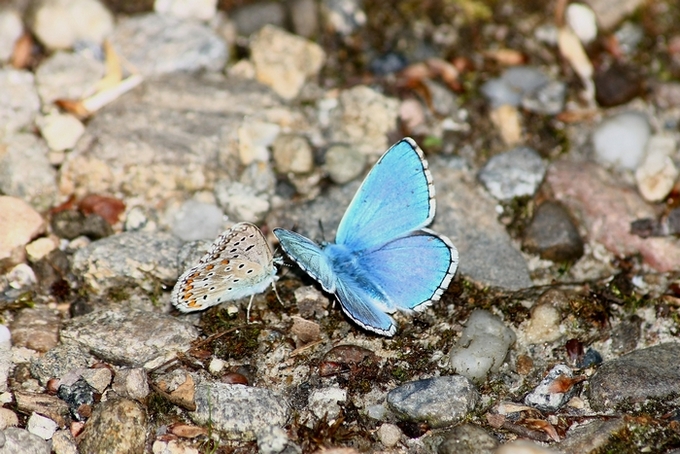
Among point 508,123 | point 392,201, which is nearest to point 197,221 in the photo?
point 392,201

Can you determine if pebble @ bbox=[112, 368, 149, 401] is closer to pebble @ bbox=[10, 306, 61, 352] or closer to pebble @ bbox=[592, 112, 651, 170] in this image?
pebble @ bbox=[10, 306, 61, 352]

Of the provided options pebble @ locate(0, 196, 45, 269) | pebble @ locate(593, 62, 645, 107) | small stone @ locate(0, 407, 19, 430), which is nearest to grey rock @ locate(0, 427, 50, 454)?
small stone @ locate(0, 407, 19, 430)

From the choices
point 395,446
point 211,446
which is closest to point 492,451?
point 395,446

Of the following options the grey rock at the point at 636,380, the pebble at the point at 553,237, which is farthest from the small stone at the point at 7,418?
the pebble at the point at 553,237

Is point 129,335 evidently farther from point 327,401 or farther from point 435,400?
point 435,400

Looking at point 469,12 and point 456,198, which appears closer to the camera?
point 456,198

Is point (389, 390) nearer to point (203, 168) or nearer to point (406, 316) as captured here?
point (406, 316)
